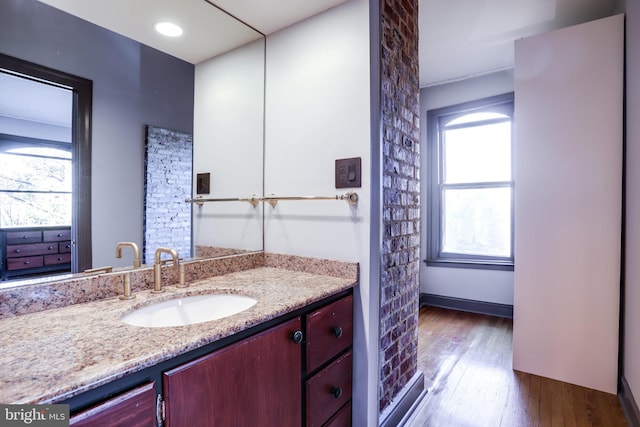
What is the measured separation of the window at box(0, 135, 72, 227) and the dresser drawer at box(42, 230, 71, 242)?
0.09 ft

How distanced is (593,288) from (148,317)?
2.43 metres

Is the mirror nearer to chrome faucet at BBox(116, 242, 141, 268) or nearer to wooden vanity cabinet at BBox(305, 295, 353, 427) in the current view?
chrome faucet at BBox(116, 242, 141, 268)

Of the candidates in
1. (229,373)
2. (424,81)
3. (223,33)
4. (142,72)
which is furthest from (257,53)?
(424,81)

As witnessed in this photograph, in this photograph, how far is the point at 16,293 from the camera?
2.99ft

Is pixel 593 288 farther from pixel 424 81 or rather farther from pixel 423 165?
pixel 424 81

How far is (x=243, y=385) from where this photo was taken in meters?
0.88

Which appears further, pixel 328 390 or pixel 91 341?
pixel 328 390

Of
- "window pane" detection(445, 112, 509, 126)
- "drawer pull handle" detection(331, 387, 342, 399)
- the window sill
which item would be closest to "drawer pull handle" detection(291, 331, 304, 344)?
"drawer pull handle" detection(331, 387, 342, 399)

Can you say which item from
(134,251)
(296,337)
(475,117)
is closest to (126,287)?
(134,251)

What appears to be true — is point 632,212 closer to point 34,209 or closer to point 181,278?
point 181,278

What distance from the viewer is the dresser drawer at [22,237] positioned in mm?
951

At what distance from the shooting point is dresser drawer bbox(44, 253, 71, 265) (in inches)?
40.0

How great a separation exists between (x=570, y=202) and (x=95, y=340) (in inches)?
97.3

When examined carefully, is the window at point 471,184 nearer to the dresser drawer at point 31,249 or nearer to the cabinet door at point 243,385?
the cabinet door at point 243,385
